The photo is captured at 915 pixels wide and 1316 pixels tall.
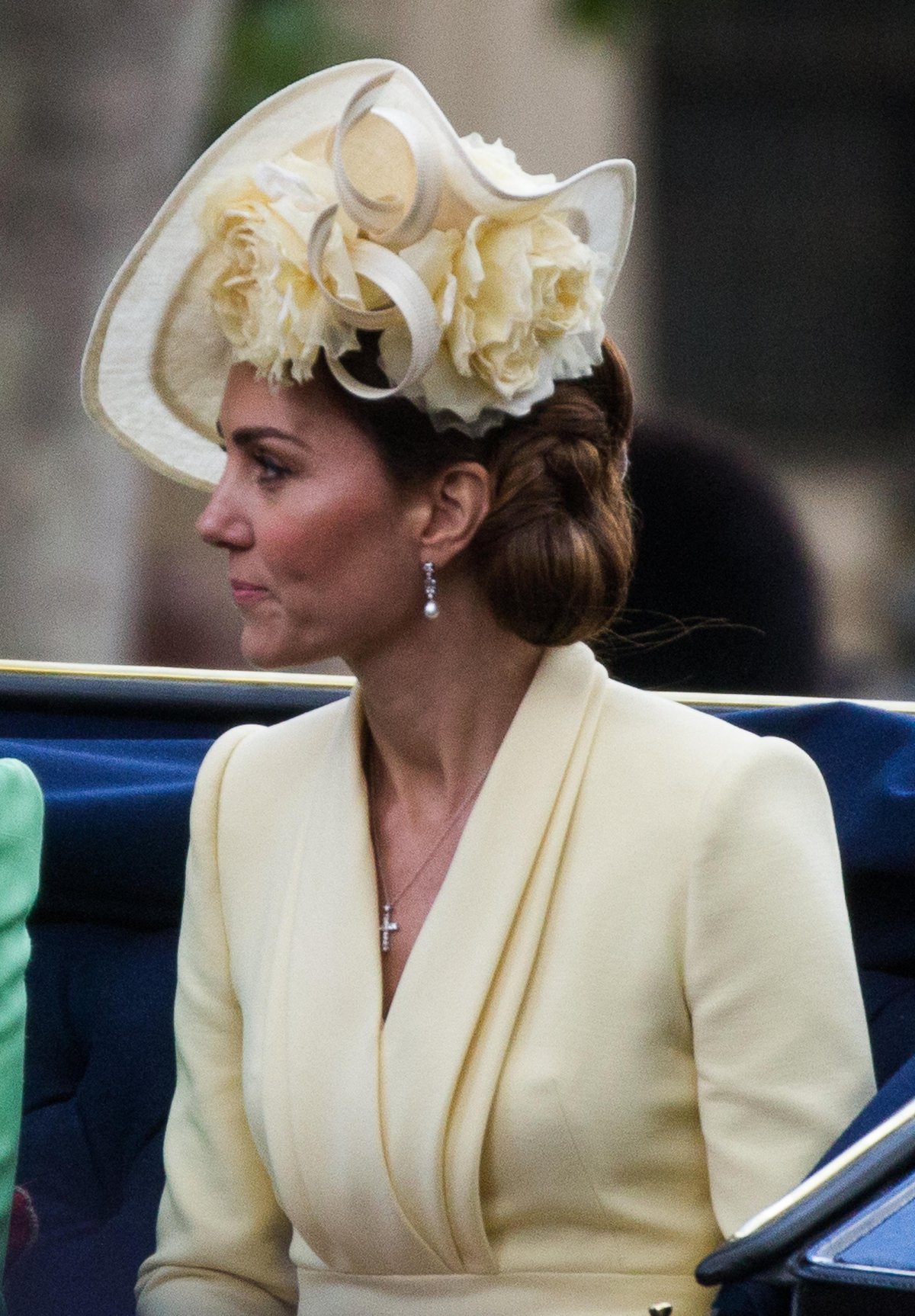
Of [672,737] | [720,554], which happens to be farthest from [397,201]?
[720,554]

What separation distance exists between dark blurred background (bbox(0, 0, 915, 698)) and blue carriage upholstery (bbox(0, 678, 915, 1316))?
31 centimetres

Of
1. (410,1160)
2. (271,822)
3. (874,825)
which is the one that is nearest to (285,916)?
(271,822)

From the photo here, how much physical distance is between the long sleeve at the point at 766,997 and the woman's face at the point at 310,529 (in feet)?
1.12

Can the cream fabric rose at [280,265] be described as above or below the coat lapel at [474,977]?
above

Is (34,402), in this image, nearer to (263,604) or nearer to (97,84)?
(97,84)

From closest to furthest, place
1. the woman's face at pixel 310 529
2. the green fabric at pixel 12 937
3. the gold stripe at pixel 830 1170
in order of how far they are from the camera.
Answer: the gold stripe at pixel 830 1170, the woman's face at pixel 310 529, the green fabric at pixel 12 937

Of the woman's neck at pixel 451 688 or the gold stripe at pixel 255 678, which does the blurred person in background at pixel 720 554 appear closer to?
the gold stripe at pixel 255 678

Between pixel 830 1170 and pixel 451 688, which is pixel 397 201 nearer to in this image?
pixel 451 688

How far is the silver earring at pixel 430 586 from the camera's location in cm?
198

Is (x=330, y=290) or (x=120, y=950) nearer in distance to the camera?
(x=330, y=290)

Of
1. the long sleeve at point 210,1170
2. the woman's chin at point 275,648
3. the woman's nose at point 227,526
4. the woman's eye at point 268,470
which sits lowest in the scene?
the long sleeve at point 210,1170

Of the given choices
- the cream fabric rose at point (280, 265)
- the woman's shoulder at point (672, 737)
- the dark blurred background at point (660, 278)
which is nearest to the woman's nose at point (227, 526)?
the cream fabric rose at point (280, 265)

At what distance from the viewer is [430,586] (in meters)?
1.98

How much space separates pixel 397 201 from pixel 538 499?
287mm
